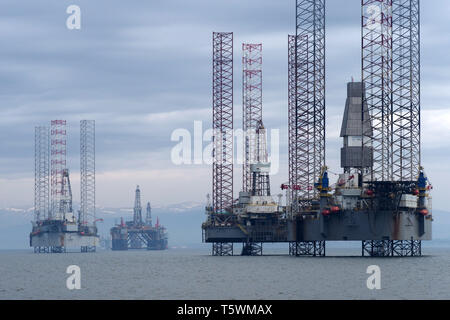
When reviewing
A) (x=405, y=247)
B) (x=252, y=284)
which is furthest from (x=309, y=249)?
(x=252, y=284)

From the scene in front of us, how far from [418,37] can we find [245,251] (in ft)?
129

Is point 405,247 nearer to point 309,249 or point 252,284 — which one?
point 309,249
